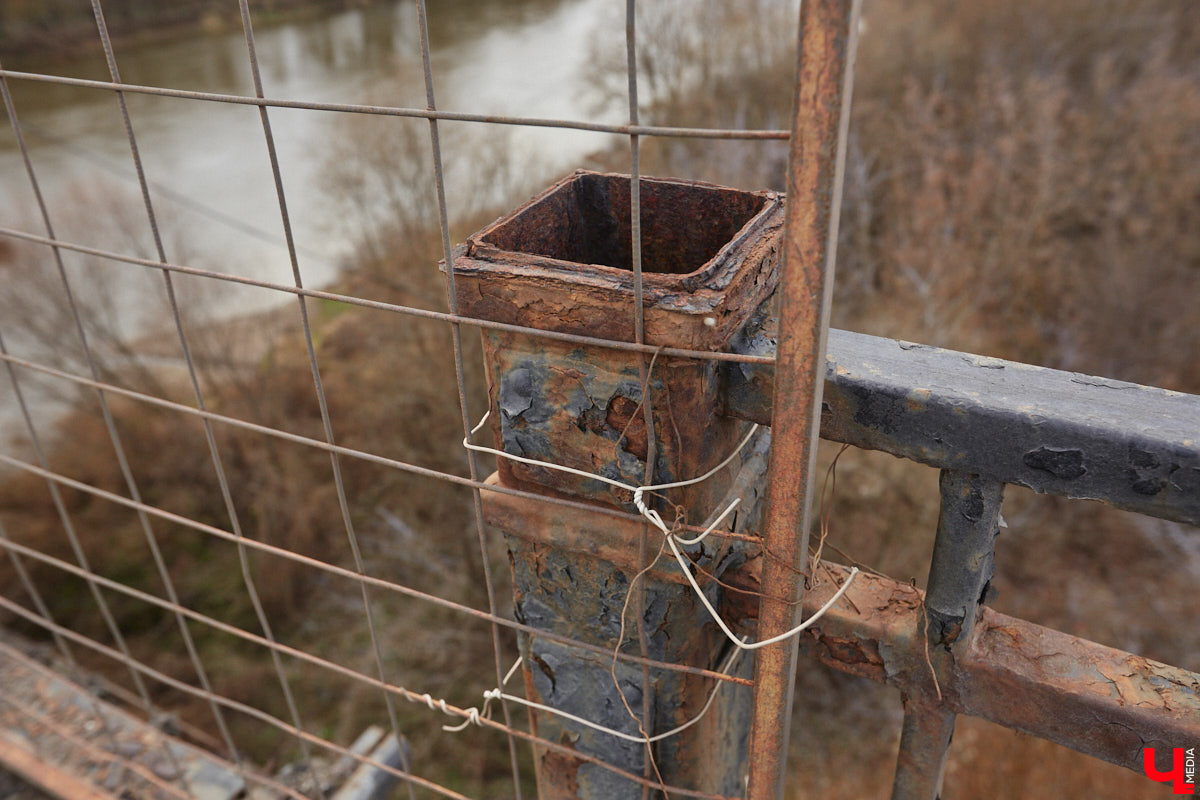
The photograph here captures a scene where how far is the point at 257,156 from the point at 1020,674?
39.7 feet

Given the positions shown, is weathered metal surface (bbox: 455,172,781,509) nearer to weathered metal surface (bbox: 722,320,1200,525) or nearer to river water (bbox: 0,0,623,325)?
weathered metal surface (bbox: 722,320,1200,525)

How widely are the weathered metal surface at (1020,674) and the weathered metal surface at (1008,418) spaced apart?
242 millimetres

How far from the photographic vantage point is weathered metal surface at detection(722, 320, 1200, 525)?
0.91 m

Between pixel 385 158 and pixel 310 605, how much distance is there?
479 centimetres

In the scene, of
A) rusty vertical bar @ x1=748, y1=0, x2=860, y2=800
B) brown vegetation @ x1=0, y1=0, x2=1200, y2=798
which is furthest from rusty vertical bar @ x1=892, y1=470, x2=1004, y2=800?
brown vegetation @ x1=0, y1=0, x2=1200, y2=798

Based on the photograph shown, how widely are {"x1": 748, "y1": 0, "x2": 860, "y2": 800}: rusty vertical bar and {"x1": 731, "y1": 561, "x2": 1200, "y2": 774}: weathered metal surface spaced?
0.13 m

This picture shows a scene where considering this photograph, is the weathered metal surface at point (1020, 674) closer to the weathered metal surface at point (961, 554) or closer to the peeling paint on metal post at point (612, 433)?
the weathered metal surface at point (961, 554)

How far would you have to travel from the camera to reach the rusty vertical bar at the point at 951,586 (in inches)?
41.7

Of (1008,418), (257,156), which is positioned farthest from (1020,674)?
(257,156)

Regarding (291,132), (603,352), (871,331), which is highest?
(603,352)

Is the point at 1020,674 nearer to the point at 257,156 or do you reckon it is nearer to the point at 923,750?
the point at 923,750

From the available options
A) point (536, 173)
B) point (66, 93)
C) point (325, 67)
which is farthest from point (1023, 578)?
point (66, 93)

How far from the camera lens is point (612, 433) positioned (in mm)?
1132

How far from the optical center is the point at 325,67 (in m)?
12.1
